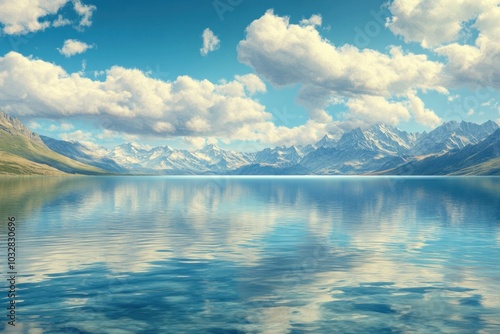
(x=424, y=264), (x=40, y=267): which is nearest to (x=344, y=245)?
(x=424, y=264)

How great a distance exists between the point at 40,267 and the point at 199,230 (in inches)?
1311

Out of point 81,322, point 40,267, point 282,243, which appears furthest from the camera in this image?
point 282,243

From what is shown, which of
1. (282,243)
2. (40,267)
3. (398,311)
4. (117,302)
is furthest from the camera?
(282,243)

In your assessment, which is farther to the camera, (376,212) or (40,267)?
(376,212)

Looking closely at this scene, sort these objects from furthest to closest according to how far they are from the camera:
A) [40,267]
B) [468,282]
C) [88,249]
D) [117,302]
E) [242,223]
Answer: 1. [242,223]
2. [88,249]
3. [40,267]
4. [468,282]
5. [117,302]

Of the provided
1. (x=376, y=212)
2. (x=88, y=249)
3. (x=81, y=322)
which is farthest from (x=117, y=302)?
(x=376, y=212)

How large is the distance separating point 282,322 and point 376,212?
8548cm

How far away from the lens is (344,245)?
58.5 m

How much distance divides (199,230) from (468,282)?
150ft

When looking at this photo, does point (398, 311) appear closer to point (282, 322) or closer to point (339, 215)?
point (282, 322)

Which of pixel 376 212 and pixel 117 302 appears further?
pixel 376 212

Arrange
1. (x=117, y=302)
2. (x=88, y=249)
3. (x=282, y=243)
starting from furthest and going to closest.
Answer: (x=282, y=243), (x=88, y=249), (x=117, y=302)

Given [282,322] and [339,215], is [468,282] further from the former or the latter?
[339,215]

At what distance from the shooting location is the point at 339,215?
328 feet
